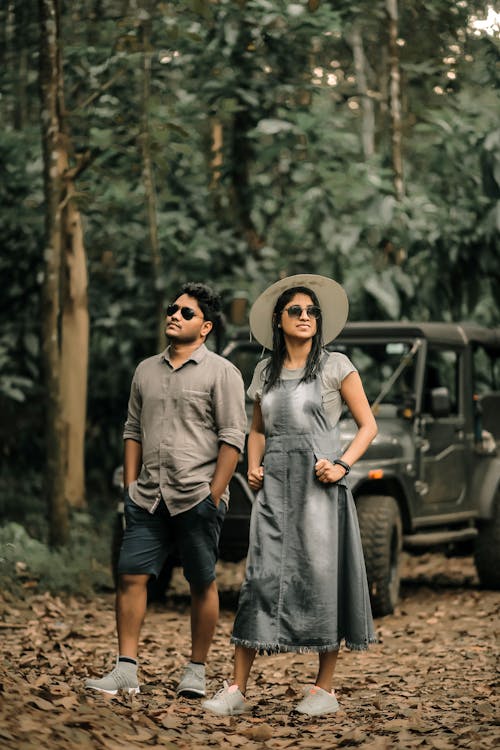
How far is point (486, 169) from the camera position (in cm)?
1363

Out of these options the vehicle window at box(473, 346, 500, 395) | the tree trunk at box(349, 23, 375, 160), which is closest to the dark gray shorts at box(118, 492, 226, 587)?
the vehicle window at box(473, 346, 500, 395)

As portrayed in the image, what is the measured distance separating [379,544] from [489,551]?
1.98m

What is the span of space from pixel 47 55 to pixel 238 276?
14.4ft

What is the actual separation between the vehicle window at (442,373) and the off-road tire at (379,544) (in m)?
1.12

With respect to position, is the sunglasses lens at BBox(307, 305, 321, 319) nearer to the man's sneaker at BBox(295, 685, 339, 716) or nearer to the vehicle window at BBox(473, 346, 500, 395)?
the man's sneaker at BBox(295, 685, 339, 716)

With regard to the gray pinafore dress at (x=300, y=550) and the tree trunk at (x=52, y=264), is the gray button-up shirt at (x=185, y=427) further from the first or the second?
the tree trunk at (x=52, y=264)

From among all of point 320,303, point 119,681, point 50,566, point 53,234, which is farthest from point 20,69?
point 119,681

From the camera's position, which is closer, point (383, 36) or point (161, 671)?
point (161, 671)

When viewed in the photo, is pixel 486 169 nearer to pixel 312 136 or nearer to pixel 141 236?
pixel 312 136

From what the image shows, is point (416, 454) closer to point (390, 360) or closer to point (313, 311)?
point (390, 360)

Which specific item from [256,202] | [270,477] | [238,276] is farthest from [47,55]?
[270,477]

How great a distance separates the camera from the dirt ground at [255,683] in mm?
5750

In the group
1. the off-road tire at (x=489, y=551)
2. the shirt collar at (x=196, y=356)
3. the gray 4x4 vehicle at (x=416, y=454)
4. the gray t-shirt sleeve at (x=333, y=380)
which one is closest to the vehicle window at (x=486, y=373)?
the gray 4x4 vehicle at (x=416, y=454)

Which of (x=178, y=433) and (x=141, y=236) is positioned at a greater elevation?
(x=141, y=236)
